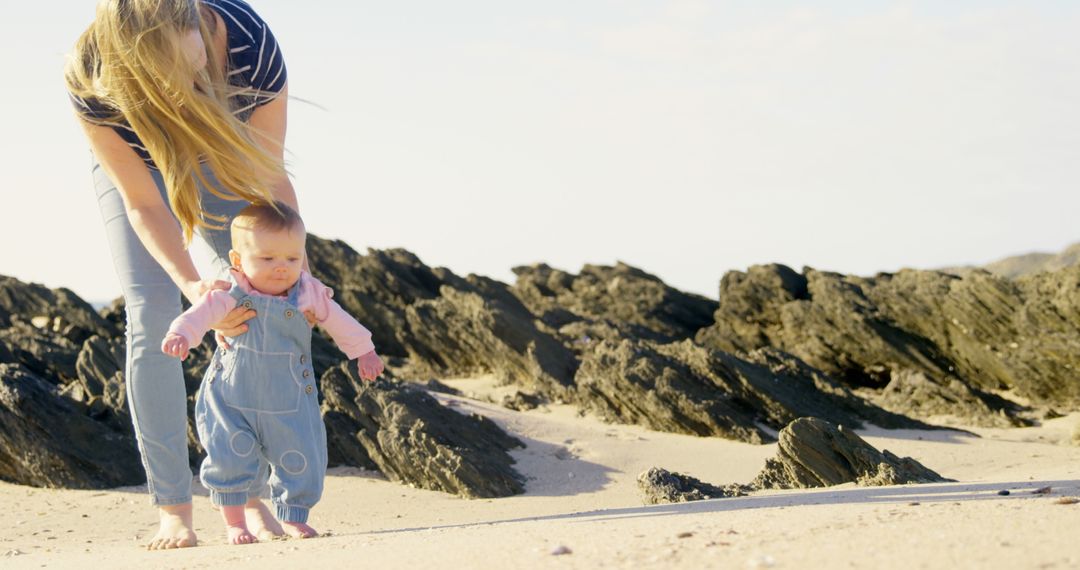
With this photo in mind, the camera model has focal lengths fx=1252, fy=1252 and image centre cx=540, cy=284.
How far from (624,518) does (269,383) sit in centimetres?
143

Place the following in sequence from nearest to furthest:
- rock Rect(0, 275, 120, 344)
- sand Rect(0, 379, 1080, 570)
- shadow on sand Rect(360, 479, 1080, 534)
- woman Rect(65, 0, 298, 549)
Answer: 1. sand Rect(0, 379, 1080, 570)
2. shadow on sand Rect(360, 479, 1080, 534)
3. woman Rect(65, 0, 298, 549)
4. rock Rect(0, 275, 120, 344)

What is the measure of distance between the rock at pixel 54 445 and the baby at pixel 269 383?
3324 millimetres

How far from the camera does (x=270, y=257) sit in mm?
4703

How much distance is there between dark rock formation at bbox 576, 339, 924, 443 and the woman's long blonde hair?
436cm

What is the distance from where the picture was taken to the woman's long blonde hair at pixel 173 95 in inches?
185

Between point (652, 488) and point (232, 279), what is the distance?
7.59ft

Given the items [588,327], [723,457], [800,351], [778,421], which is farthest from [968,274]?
[723,457]

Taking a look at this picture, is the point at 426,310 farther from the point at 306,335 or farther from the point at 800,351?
the point at 306,335

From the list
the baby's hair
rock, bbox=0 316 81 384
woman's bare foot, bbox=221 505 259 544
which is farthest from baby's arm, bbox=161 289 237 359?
rock, bbox=0 316 81 384

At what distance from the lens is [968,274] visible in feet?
43.5

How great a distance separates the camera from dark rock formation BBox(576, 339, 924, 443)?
8.62 meters

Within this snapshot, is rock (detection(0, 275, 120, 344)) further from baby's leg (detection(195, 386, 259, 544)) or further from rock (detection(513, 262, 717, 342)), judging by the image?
baby's leg (detection(195, 386, 259, 544))

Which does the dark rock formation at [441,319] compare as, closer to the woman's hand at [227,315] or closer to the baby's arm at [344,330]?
the baby's arm at [344,330]

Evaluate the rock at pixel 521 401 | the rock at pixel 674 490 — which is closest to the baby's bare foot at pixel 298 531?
the rock at pixel 674 490
